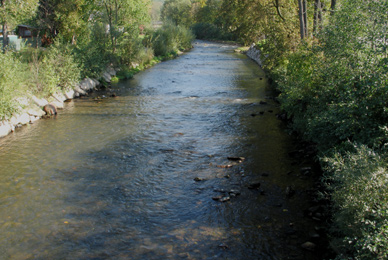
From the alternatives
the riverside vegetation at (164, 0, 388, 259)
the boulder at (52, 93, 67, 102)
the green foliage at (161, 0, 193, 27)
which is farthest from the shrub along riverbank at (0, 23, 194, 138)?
the green foliage at (161, 0, 193, 27)

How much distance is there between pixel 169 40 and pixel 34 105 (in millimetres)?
37214

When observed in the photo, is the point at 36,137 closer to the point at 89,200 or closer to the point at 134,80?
the point at 89,200

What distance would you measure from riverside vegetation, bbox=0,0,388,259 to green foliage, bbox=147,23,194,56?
12.3 m

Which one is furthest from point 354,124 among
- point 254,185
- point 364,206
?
point 254,185

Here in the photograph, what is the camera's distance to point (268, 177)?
1064 cm

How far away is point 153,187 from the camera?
10289 millimetres

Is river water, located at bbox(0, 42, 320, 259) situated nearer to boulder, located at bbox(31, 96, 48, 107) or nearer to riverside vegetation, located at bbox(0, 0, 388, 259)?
riverside vegetation, located at bbox(0, 0, 388, 259)

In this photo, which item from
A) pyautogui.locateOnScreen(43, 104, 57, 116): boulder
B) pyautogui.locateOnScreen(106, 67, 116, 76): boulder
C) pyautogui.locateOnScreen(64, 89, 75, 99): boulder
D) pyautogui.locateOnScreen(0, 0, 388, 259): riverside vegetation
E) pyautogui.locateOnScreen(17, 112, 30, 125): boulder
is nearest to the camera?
pyautogui.locateOnScreen(0, 0, 388, 259): riverside vegetation

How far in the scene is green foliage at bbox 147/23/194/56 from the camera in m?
47.9

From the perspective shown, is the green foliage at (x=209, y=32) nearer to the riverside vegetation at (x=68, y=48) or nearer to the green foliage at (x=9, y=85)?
the riverside vegetation at (x=68, y=48)

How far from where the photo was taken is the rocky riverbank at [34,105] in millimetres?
15805

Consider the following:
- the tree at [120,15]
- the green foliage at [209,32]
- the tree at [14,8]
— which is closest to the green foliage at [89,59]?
the tree at [120,15]

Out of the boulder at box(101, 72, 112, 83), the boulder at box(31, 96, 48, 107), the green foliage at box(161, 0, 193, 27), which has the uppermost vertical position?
the green foliage at box(161, 0, 193, 27)

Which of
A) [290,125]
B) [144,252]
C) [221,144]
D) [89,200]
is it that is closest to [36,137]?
[89,200]
